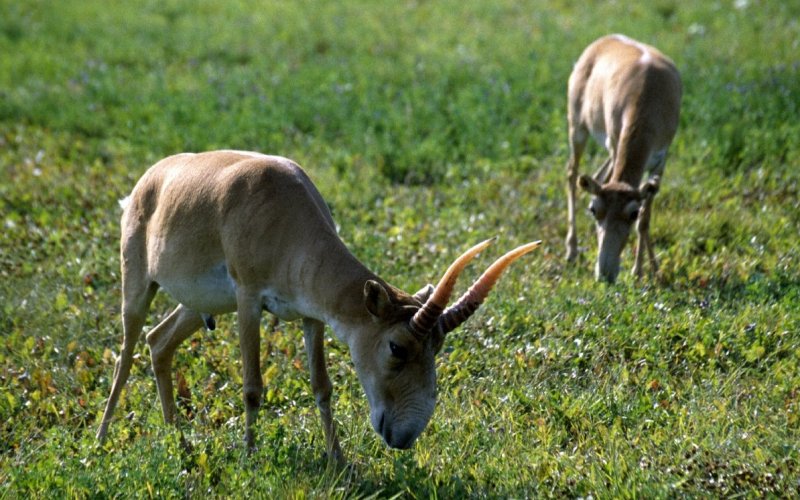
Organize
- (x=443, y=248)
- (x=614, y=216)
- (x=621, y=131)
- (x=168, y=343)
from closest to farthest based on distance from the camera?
(x=168, y=343), (x=614, y=216), (x=443, y=248), (x=621, y=131)

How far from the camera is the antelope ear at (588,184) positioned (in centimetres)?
876

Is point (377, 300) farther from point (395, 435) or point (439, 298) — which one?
point (395, 435)

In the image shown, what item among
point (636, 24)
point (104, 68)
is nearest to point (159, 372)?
point (104, 68)

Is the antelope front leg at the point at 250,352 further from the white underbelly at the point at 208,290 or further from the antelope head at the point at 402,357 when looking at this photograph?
the antelope head at the point at 402,357

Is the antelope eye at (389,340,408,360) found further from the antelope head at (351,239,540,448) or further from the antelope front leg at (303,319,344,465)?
the antelope front leg at (303,319,344,465)

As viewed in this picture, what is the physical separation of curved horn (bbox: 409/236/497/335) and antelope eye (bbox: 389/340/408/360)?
0.44 ft

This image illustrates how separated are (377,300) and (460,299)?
1.72 ft

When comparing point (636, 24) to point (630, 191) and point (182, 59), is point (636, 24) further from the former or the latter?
point (630, 191)

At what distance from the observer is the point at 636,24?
1673 cm

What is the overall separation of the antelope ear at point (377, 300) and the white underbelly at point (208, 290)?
1.12 meters

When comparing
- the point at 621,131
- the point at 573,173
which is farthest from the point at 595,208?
the point at 573,173

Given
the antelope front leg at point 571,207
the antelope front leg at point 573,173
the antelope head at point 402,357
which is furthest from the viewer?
the antelope front leg at point 573,173

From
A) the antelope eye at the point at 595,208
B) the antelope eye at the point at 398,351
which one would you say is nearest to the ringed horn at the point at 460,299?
the antelope eye at the point at 398,351

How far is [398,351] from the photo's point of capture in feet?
18.0
